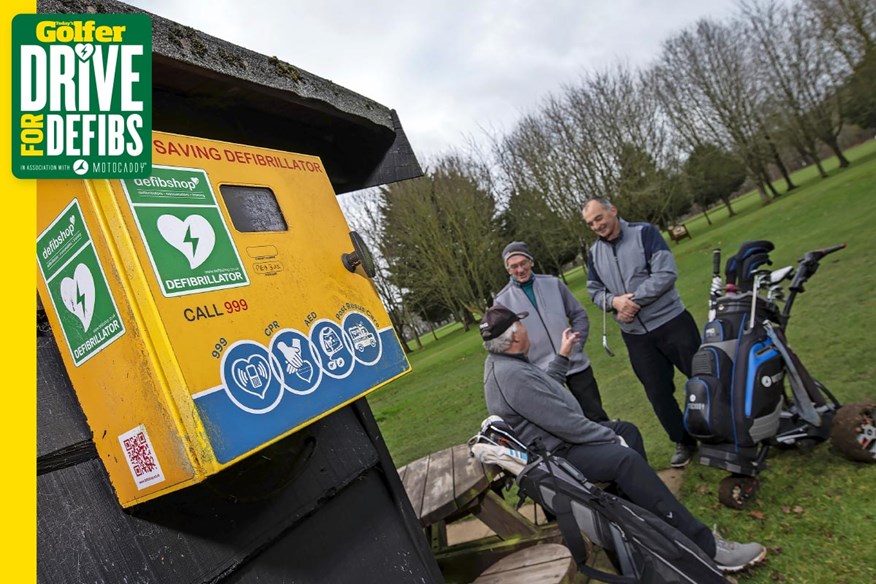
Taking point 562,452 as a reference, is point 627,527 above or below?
below

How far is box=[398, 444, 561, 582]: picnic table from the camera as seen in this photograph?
9.05ft

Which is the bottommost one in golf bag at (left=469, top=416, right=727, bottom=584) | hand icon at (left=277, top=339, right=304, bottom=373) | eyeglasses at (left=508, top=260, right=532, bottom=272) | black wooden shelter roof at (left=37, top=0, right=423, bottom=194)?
golf bag at (left=469, top=416, right=727, bottom=584)

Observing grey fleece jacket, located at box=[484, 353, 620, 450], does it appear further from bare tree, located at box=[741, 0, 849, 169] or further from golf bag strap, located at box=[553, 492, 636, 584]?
bare tree, located at box=[741, 0, 849, 169]

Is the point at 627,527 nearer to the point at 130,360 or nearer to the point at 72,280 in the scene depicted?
the point at 130,360

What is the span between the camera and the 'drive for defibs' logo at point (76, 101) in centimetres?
103

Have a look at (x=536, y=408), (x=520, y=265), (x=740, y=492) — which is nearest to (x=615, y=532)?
(x=536, y=408)

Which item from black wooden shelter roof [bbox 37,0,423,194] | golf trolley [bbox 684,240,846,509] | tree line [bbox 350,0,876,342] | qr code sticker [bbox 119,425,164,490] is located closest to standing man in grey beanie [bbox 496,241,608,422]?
golf trolley [bbox 684,240,846,509]

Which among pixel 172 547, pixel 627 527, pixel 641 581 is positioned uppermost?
pixel 172 547

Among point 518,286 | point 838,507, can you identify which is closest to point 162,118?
point 518,286

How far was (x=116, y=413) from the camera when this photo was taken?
44.1 inches

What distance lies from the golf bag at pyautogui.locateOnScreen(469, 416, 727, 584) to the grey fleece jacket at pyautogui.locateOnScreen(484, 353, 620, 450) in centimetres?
35

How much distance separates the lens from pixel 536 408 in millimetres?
2879

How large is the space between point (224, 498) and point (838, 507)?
334 cm

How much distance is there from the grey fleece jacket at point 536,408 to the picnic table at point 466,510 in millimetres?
314
